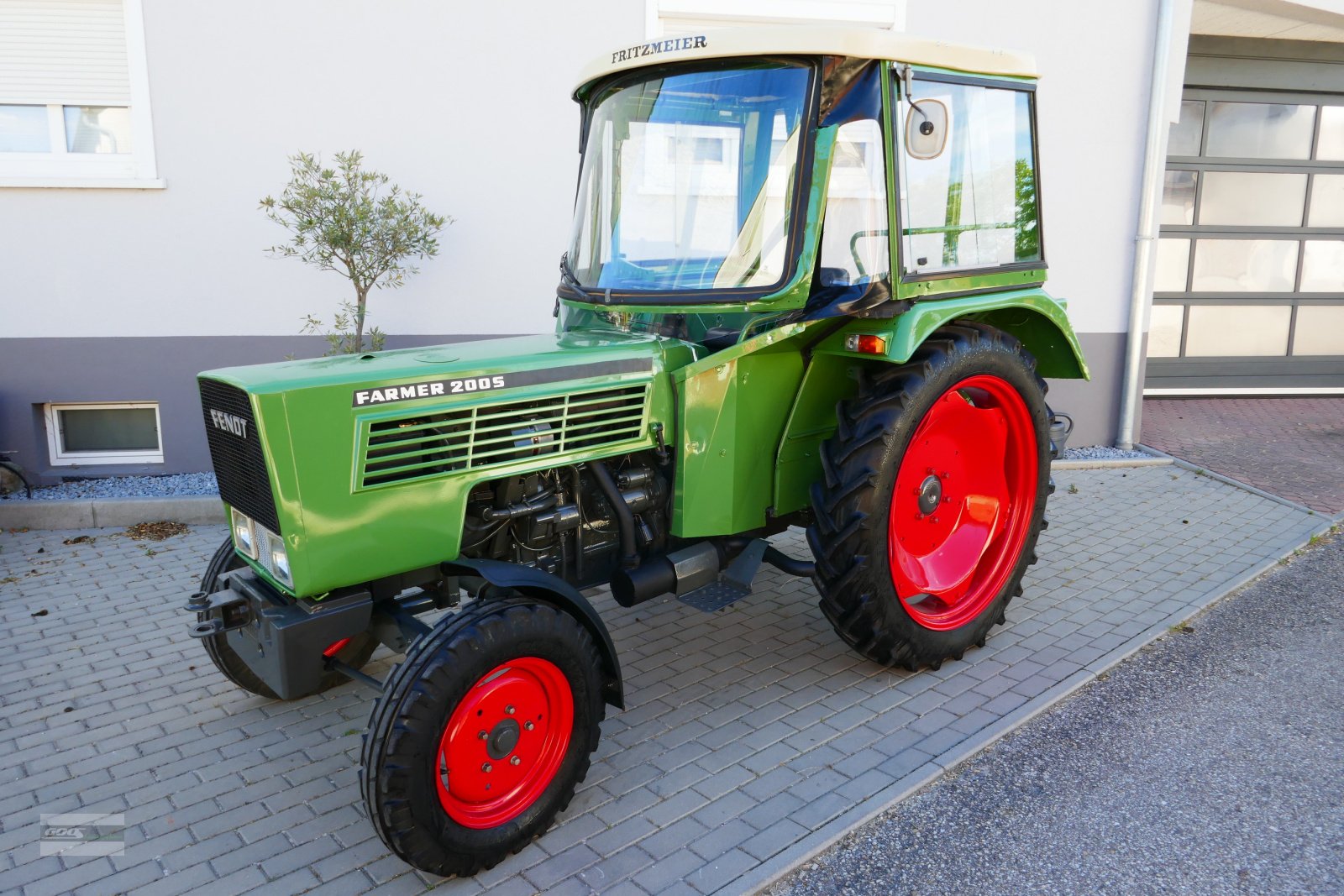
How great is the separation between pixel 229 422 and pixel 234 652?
105cm

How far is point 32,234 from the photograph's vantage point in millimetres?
5820

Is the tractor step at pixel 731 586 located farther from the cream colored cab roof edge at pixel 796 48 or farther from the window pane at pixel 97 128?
the window pane at pixel 97 128

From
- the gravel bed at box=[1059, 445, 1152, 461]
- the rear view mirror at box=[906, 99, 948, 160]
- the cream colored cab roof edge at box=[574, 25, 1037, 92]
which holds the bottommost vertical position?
the gravel bed at box=[1059, 445, 1152, 461]

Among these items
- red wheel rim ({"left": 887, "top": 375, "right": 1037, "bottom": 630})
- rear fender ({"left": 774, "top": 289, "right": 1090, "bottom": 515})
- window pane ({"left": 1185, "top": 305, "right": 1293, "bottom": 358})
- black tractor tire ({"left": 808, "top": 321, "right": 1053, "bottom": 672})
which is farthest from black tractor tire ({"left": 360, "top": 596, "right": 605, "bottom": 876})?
window pane ({"left": 1185, "top": 305, "right": 1293, "bottom": 358})

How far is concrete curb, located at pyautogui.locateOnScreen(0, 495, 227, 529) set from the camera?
5.54 metres

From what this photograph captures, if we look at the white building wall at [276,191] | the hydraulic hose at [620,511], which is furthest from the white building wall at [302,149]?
the hydraulic hose at [620,511]

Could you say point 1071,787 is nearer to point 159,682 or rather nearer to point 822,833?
point 822,833

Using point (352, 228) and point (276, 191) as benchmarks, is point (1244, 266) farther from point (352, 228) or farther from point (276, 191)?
point (276, 191)

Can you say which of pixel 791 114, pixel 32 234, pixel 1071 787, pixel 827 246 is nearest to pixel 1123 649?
pixel 1071 787

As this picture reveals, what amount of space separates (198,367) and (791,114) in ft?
15.0

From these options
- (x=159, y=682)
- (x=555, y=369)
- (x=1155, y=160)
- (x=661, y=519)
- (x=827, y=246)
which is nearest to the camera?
(x=555, y=369)

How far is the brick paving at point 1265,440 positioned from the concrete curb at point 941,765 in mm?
2129

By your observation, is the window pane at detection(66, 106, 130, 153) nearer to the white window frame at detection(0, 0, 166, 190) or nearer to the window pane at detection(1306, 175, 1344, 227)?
the white window frame at detection(0, 0, 166, 190)

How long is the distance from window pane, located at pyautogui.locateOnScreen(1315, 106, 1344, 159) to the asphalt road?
656 cm
